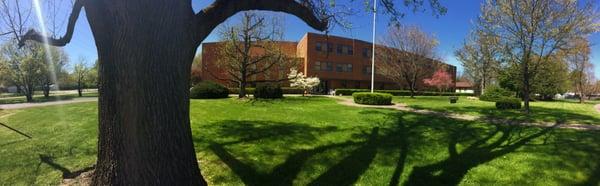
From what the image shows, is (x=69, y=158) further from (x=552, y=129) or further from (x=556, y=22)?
(x=556, y=22)

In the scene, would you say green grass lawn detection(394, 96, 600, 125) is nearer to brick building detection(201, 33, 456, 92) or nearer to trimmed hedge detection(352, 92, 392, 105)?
trimmed hedge detection(352, 92, 392, 105)

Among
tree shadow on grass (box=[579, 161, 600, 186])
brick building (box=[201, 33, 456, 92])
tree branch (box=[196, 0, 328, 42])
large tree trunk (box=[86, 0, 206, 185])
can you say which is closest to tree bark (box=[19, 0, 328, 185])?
large tree trunk (box=[86, 0, 206, 185])

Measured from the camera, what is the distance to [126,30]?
11.4 feet

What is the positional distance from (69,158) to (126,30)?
14.1 feet

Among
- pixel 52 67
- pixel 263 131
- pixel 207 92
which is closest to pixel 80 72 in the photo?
pixel 52 67

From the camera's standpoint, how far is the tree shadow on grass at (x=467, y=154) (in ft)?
18.6

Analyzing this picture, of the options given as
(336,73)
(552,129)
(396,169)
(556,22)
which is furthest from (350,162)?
(336,73)

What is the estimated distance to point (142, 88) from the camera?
3502mm

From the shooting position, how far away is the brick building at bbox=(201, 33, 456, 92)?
45.6 meters

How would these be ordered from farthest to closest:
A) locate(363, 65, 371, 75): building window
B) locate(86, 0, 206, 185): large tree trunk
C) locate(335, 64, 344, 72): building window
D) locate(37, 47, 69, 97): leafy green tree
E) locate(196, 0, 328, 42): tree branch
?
locate(363, 65, 371, 75): building window, locate(335, 64, 344, 72): building window, locate(37, 47, 69, 97): leafy green tree, locate(196, 0, 328, 42): tree branch, locate(86, 0, 206, 185): large tree trunk

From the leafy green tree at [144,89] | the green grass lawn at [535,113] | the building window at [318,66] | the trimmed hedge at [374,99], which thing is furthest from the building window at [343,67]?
the leafy green tree at [144,89]

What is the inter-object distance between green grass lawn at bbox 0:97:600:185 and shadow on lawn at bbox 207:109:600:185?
21mm

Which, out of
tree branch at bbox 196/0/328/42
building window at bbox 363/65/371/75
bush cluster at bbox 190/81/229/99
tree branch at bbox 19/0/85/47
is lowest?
bush cluster at bbox 190/81/229/99

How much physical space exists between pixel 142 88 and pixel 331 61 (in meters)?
46.2
